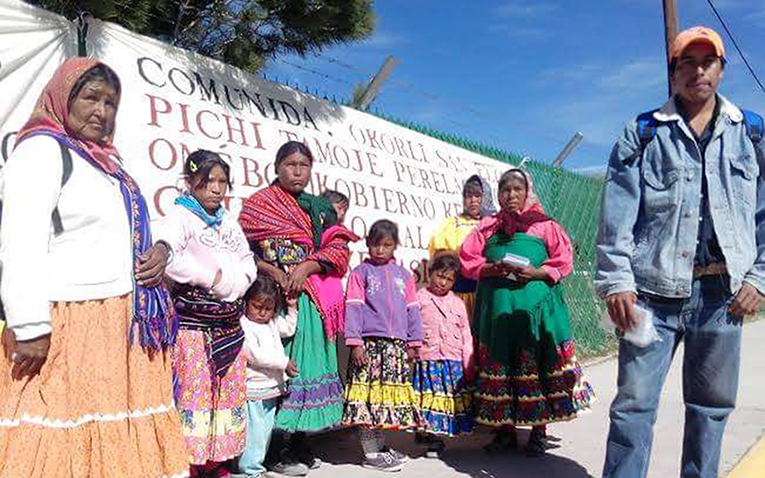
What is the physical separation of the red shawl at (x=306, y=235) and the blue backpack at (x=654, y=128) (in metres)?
1.63

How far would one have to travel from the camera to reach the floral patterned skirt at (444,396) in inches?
149

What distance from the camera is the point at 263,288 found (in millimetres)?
3346

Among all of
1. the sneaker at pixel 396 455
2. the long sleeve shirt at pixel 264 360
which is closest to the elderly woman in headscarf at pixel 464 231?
the sneaker at pixel 396 455

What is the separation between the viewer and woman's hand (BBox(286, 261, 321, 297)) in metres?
3.36

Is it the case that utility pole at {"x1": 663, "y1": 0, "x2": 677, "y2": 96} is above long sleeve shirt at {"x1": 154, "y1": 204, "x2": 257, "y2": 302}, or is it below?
above

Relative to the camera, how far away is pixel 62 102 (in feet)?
7.25

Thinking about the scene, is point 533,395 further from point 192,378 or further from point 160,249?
point 160,249

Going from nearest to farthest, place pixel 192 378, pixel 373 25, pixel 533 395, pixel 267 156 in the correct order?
pixel 192 378 < pixel 533 395 < pixel 267 156 < pixel 373 25

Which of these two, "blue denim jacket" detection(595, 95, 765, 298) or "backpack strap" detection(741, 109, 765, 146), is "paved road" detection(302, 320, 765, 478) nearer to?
"blue denim jacket" detection(595, 95, 765, 298)

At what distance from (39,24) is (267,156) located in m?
1.42

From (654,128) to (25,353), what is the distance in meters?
2.22

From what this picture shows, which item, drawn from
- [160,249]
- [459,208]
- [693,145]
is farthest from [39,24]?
[459,208]

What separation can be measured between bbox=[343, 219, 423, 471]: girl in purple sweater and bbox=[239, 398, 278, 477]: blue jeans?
1.56 ft

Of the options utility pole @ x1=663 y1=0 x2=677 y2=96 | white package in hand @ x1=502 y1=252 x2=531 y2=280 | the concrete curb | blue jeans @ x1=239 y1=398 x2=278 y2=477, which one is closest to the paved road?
blue jeans @ x1=239 y1=398 x2=278 y2=477
